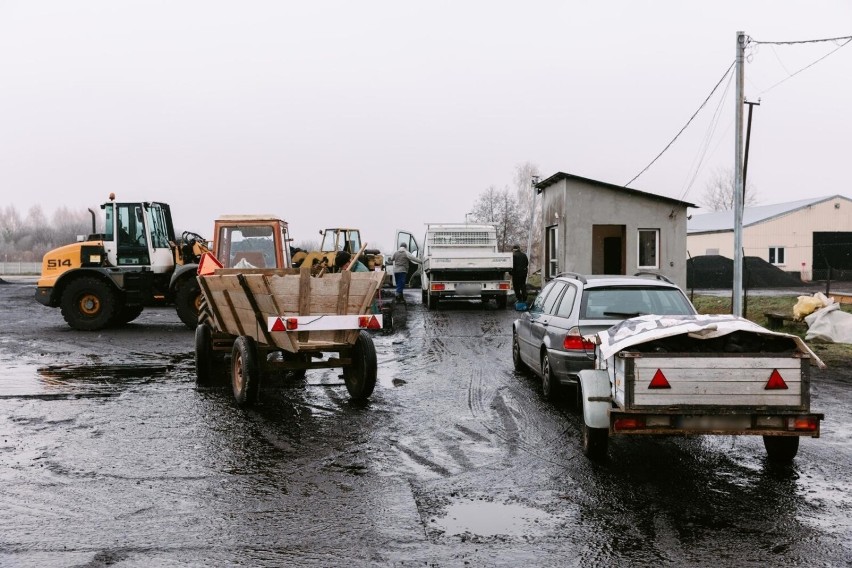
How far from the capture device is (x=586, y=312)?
8867 mm

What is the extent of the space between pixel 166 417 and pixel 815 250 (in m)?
46.2

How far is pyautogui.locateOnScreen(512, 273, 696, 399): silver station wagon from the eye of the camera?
8.66 metres

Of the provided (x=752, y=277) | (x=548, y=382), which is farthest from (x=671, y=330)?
(x=752, y=277)

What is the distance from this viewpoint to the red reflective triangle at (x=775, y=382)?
5.92m

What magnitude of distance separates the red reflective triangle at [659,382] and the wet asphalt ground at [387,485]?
0.79 meters

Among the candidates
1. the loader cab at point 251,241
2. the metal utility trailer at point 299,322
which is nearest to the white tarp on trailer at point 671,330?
the metal utility trailer at point 299,322

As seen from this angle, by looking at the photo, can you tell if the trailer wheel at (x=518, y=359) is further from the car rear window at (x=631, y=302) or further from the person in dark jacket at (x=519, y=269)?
the person in dark jacket at (x=519, y=269)

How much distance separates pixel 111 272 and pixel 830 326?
15886mm

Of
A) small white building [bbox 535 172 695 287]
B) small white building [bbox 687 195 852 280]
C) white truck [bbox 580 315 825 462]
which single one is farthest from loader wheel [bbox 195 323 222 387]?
small white building [bbox 687 195 852 280]

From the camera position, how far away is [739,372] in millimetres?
5941

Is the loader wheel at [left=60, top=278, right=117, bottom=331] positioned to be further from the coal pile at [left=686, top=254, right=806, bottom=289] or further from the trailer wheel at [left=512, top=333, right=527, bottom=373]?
the coal pile at [left=686, top=254, right=806, bottom=289]

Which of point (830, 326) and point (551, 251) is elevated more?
point (551, 251)

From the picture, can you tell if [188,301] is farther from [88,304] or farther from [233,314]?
[233,314]

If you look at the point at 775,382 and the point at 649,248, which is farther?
the point at 649,248
